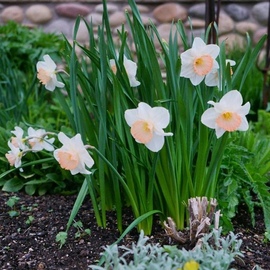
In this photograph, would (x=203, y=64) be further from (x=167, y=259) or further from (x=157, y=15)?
(x=157, y=15)

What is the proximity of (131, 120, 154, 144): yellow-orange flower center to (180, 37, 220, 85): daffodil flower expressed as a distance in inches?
9.0

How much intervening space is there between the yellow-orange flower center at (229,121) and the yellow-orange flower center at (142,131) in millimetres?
199

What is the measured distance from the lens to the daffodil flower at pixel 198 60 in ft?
5.29

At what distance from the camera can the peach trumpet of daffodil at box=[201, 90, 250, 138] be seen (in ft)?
5.06

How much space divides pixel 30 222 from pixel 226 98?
823mm

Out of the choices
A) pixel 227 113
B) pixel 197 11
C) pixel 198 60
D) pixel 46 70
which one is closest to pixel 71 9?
pixel 197 11

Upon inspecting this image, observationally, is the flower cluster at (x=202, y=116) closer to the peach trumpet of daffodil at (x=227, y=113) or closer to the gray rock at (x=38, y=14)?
the peach trumpet of daffodil at (x=227, y=113)

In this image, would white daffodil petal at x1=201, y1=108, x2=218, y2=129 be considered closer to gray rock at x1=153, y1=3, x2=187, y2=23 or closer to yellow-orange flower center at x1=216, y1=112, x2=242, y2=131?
yellow-orange flower center at x1=216, y1=112, x2=242, y2=131

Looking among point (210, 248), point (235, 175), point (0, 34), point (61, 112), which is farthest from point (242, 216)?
point (0, 34)

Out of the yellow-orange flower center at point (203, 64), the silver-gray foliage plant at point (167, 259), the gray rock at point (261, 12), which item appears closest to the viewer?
the silver-gray foliage plant at point (167, 259)

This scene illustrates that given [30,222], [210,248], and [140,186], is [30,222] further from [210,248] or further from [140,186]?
[210,248]

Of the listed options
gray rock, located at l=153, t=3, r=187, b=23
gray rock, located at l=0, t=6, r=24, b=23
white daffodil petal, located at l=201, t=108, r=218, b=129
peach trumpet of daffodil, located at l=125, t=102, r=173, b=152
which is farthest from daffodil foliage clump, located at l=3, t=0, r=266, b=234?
gray rock, located at l=0, t=6, r=24, b=23

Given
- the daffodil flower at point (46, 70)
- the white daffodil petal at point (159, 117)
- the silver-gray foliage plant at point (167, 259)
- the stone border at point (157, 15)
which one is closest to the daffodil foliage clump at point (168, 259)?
the silver-gray foliage plant at point (167, 259)

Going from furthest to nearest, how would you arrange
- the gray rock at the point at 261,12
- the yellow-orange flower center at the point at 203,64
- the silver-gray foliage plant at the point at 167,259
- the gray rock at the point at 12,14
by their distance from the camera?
the gray rock at the point at 12,14 < the gray rock at the point at 261,12 < the yellow-orange flower center at the point at 203,64 < the silver-gray foliage plant at the point at 167,259
